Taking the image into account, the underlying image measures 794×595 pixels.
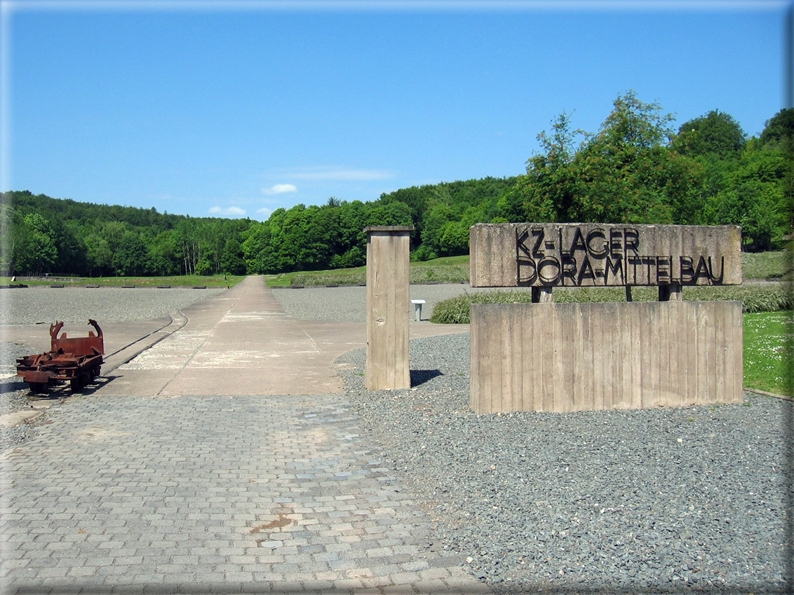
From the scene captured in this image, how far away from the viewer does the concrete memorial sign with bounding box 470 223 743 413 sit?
8.34 meters

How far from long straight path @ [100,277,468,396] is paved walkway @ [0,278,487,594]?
19.5 inches

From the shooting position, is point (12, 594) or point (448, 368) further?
point (448, 368)

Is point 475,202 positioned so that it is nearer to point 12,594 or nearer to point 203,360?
point 203,360

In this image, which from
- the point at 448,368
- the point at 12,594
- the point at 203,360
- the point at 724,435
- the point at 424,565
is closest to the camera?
the point at 12,594

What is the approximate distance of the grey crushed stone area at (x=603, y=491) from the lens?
4098 mm

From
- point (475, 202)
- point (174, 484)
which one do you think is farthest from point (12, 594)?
point (475, 202)

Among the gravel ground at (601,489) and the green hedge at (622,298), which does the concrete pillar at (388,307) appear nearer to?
the gravel ground at (601,489)

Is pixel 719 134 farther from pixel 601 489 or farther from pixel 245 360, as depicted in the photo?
pixel 601 489

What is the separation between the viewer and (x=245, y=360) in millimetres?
13547

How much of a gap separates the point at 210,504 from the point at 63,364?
5.37 m

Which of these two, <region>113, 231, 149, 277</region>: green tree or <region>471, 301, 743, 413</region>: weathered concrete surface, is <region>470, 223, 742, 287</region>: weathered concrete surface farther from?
<region>113, 231, 149, 277</region>: green tree

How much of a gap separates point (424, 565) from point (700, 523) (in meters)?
1.87

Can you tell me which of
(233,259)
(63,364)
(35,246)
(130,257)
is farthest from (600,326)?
(233,259)

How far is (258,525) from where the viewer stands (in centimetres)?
496
